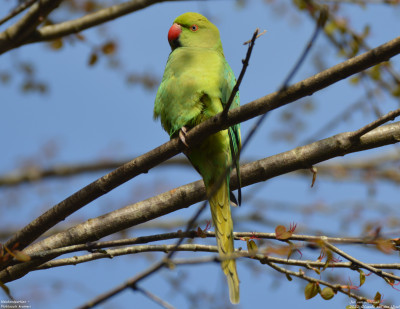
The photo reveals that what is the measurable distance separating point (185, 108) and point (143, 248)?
114cm

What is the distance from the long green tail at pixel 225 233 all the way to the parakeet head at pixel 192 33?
156 centimetres

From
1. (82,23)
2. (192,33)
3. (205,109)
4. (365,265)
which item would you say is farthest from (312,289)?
(192,33)

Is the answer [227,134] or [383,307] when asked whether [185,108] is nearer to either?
[227,134]

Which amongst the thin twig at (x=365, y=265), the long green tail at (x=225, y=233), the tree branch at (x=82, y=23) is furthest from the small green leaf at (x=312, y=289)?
the tree branch at (x=82, y=23)

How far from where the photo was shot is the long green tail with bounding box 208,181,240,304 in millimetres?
2129

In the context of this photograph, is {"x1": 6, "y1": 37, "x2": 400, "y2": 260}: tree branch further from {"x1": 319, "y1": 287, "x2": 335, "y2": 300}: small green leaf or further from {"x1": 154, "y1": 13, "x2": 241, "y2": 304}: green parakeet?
{"x1": 319, "y1": 287, "x2": 335, "y2": 300}: small green leaf

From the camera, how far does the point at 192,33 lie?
3.83 m

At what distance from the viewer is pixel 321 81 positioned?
5.95 feet

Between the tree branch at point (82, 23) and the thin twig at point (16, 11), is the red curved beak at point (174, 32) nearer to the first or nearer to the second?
the tree branch at point (82, 23)

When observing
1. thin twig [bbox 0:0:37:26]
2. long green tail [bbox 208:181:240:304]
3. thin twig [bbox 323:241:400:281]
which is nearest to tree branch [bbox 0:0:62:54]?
thin twig [bbox 0:0:37:26]

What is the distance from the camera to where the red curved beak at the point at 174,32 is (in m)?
3.85

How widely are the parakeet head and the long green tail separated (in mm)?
1564

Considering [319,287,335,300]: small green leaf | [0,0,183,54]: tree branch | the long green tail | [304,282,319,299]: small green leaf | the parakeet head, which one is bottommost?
[319,287,335,300]: small green leaf

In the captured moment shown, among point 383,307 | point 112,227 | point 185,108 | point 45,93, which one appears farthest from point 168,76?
point 45,93
